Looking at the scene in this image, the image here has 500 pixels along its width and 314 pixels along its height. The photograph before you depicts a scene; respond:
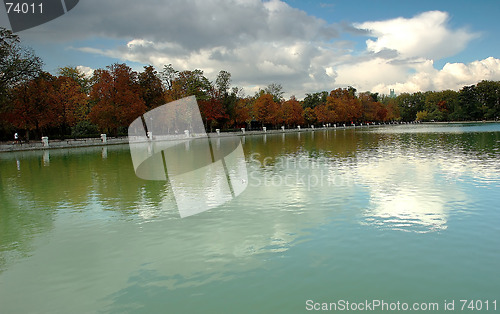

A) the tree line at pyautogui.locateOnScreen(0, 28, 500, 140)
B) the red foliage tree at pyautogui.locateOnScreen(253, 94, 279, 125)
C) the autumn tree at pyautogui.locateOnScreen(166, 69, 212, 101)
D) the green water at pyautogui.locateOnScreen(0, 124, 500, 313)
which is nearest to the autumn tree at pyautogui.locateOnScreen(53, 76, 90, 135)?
the tree line at pyautogui.locateOnScreen(0, 28, 500, 140)

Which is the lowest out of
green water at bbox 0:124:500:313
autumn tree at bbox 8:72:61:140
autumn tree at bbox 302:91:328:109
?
green water at bbox 0:124:500:313

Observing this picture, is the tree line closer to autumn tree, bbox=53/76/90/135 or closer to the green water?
autumn tree, bbox=53/76/90/135

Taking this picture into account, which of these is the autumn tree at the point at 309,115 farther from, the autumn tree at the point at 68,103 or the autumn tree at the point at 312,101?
the autumn tree at the point at 68,103

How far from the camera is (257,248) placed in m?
7.49

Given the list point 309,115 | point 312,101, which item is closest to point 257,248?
point 309,115

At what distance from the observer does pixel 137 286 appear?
237 inches

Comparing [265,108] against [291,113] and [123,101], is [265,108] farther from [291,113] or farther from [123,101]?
[123,101]

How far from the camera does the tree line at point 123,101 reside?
4516cm

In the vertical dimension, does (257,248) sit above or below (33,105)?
below

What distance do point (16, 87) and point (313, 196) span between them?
1909 inches

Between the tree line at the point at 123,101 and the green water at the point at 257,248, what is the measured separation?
38053 mm

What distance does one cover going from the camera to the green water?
561 cm

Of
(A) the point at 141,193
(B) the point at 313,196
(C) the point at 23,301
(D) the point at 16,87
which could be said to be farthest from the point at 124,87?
(C) the point at 23,301

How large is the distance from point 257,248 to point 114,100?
51139 millimetres
